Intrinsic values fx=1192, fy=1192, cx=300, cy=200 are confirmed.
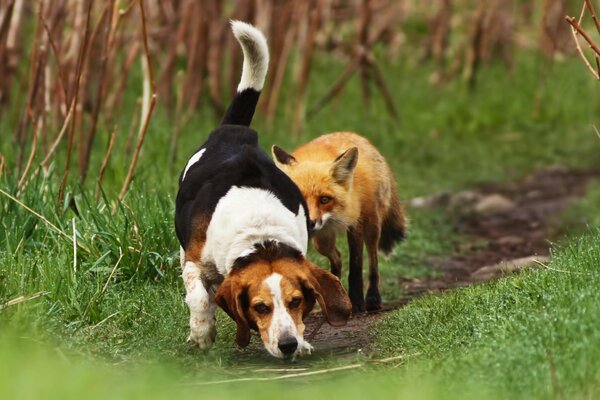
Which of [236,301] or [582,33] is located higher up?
[582,33]

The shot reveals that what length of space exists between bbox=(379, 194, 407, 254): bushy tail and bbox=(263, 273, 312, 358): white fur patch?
262 cm

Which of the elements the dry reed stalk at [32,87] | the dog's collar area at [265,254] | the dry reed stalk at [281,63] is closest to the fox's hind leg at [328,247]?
the dog's collar area at [265,254]

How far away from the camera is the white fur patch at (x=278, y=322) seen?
513 cm

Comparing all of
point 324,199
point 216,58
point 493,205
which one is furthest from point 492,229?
point 216,58

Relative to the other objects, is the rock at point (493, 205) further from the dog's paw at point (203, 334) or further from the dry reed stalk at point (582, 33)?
the dog's paw at point (203, 334)

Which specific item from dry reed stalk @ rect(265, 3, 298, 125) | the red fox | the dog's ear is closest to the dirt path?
the red fox

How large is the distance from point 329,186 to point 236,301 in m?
1.83

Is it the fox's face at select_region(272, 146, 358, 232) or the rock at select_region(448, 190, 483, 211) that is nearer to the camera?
the fox's face at select_region(272, 146, 358, 232)

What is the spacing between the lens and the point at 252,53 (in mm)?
6633

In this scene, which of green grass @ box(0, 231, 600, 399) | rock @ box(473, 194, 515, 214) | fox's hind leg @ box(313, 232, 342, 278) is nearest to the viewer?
green grass @ box(0, 231, 600, 399)

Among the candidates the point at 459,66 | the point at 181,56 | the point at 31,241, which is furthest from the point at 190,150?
the point at 459,66

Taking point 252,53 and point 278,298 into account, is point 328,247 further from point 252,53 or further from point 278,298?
point 278,298

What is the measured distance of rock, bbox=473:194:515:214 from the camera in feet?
35.2

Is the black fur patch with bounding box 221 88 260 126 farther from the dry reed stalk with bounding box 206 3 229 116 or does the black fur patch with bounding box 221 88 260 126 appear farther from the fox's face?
the dry reed stalk with bounding box 206 3 229 116
